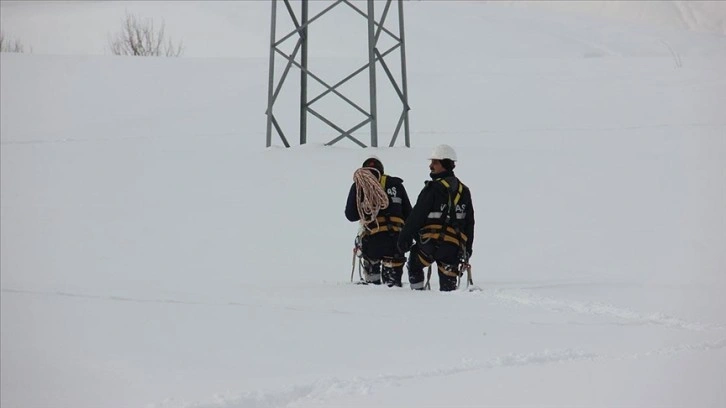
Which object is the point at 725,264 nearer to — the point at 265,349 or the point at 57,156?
the point at 265,349

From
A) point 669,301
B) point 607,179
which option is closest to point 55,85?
point 607,179

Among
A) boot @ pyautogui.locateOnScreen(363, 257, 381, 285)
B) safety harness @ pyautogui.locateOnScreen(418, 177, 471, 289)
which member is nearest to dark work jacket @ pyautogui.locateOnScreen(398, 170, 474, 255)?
safety harness @ pyautogui.locateOnScreen(418, 177, 471, 289)

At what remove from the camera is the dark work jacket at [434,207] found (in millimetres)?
11344

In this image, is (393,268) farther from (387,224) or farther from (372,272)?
(387,224)

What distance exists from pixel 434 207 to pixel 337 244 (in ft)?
17.6

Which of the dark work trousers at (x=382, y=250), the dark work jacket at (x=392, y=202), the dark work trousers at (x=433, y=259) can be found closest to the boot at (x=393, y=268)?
the dark work trousers at (x=382, y=250)

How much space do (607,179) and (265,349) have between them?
1277cm

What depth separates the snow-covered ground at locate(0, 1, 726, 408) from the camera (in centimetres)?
782

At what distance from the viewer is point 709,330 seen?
9.28 metres

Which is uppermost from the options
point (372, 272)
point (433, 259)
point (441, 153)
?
point (441, 153)

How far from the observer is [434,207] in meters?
11.4

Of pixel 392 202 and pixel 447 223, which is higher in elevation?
pixel 392 202

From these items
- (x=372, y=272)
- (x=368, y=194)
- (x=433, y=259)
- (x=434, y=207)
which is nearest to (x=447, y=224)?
(x=434, y=207)

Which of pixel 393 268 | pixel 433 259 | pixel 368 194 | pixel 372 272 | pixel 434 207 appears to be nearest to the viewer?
pixel 434 207
